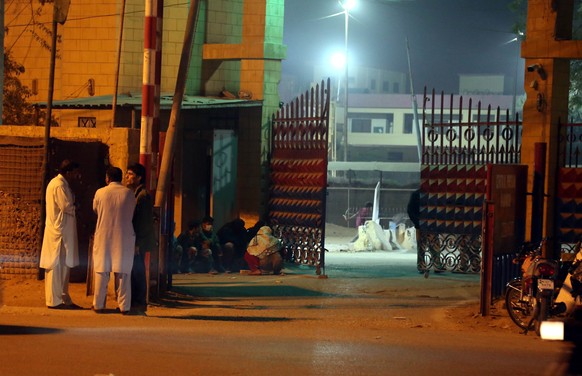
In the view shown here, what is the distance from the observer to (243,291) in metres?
15.0

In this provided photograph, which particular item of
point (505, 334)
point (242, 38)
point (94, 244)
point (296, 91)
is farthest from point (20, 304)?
point (296, 91)

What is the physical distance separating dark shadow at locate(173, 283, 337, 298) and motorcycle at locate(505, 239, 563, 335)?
3.73 meters

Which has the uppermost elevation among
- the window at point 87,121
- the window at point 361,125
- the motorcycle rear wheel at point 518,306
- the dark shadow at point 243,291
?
the window at point 361,125

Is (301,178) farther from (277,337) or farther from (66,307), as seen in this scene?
(277,337)

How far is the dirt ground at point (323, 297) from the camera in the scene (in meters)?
12.4

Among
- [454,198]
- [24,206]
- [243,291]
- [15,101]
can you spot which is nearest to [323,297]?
[243,291]

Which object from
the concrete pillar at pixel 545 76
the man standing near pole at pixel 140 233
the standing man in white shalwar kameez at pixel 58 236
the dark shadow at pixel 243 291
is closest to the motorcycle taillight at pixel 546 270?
the dark shadow at pixel 243 291

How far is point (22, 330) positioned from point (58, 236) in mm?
1943

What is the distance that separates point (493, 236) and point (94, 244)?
497cm

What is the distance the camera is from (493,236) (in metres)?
12.4

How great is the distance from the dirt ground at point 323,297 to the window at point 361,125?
45278 millimetres

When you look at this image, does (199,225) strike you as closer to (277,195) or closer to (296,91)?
(277,195)

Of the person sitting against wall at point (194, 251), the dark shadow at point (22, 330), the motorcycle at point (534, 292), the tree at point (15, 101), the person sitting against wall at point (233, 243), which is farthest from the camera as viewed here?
the tree at point (15, 101)

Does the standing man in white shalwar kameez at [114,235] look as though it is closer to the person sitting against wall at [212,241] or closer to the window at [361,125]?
the person sitting against wall at [212,241]
